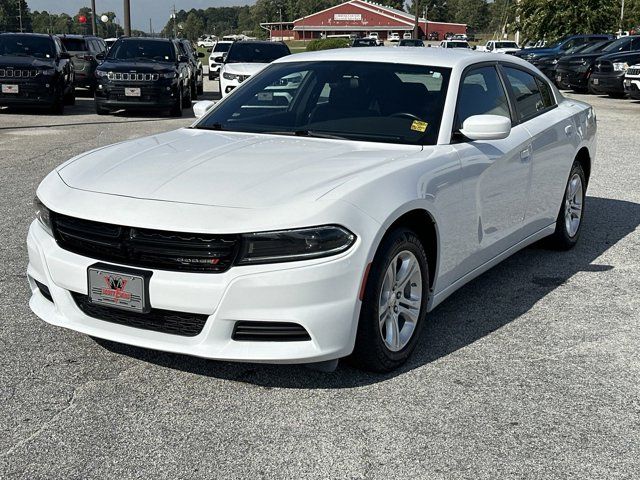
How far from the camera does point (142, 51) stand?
732 inches

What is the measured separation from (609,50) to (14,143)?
738 inches

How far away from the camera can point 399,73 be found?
513 cm

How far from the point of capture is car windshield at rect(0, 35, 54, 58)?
58.9ft

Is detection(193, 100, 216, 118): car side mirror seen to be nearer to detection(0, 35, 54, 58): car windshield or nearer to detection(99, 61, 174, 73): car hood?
detection(99, 61, 174, 73): car hood

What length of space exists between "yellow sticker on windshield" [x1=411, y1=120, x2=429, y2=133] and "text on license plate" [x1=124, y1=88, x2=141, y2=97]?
13650 millimetres

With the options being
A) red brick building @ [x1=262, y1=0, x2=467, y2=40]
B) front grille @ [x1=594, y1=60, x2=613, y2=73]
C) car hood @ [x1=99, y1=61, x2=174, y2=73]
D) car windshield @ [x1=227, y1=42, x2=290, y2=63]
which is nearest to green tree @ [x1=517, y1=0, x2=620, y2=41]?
front grille @ [x1=594, y1=60, x2=613, y2=73]

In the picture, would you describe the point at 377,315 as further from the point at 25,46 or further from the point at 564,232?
the point at 25,46

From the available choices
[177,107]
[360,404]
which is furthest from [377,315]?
[177,107]

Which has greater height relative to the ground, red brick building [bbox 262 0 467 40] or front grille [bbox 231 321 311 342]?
red brick building [bbox 262 0 467 40]

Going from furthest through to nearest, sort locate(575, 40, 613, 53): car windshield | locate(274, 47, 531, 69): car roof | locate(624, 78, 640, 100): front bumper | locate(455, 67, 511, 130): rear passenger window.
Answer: locate(575, 40, 613, 53): car windshield, locate(624, 78, 640, 100): front bumper, locate(274, 47, 531, 69): car roof, locate(455, 67, 511, 130): rear passenger window

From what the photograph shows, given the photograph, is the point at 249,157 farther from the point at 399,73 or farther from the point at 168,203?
the point at 399,73

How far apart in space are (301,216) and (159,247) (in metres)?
0.62

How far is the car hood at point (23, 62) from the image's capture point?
17094 mm

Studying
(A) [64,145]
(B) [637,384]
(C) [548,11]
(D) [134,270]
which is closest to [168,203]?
(D) [134,270]
